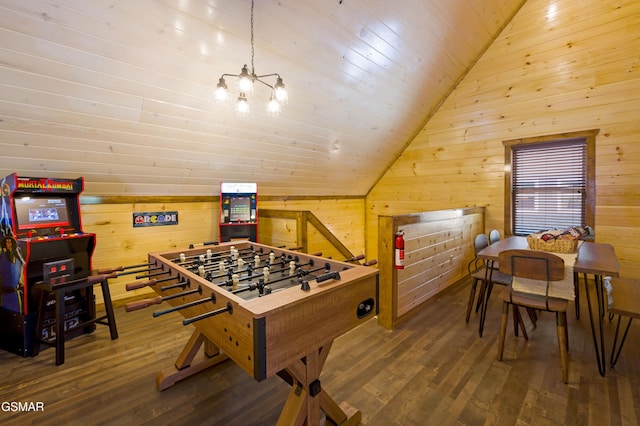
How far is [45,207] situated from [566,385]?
4.09 metres

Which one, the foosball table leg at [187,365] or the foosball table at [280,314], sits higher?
the foosball table at [280,314]

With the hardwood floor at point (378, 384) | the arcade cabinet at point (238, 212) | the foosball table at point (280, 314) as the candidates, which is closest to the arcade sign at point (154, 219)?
the arcade cabinet at point (238, 212)

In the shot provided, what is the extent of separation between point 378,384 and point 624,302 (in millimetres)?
1710

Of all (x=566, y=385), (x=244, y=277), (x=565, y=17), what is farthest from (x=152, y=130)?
(x=565, y=17)

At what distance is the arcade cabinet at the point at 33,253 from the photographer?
227cm

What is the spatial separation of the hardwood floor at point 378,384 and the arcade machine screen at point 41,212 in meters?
1.04

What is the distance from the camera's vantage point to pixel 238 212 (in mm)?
3842

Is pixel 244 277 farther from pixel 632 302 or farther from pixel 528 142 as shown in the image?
pixel 528 142

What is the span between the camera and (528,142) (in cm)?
412

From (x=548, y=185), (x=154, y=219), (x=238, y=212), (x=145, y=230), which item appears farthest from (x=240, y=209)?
(x=548, y=185)

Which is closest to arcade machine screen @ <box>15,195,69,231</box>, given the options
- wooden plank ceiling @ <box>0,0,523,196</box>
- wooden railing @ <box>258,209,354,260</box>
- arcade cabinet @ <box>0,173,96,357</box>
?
arcade cabinet @ <box>0,173,96,357</box>

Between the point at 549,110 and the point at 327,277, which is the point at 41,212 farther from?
the point at 549,110

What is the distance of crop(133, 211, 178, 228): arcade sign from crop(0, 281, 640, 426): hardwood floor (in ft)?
4.32

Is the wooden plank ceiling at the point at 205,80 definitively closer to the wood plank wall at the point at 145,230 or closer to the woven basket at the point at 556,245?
the wood plank wall at the point at 145,230
